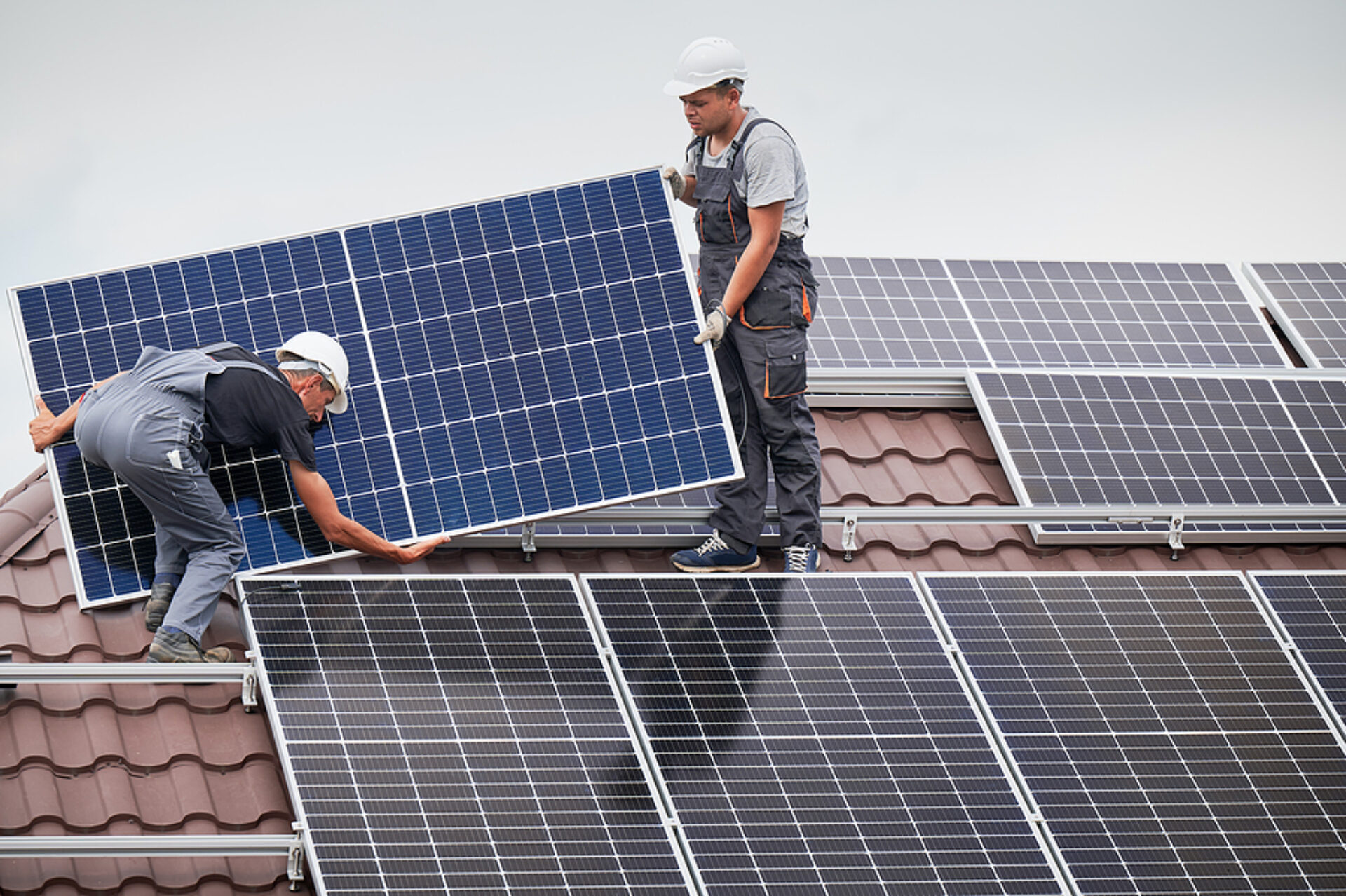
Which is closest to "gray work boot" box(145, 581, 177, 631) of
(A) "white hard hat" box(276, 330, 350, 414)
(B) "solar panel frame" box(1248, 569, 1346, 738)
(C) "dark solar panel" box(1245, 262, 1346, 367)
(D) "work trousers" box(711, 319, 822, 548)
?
(A) "white hard hat" box(276, 330, 350, 414)

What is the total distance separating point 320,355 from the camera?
29.8ft

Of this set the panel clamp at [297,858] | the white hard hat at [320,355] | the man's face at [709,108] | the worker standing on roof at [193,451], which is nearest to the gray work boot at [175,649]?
the worker standing on roof at [193,451]

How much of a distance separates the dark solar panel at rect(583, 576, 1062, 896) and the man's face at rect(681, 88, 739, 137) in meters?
2.84

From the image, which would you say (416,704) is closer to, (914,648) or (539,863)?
(539,863)

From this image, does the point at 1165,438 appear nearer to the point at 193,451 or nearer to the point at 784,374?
the point at 784,374

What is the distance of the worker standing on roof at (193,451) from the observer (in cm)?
857

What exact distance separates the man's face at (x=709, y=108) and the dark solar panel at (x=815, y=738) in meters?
2.84

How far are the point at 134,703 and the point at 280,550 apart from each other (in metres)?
1.20

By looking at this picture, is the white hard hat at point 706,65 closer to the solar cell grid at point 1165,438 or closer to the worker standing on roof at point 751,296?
the worker standing on roof at point 751,296

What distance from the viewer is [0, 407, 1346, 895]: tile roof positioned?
25.8 ft

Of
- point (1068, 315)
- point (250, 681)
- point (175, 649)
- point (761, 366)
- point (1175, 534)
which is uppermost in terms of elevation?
point (1068, 315)

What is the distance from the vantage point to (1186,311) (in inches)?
517

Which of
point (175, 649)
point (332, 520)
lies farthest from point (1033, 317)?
point (175, 649)

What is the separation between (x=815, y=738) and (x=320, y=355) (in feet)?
12.0
